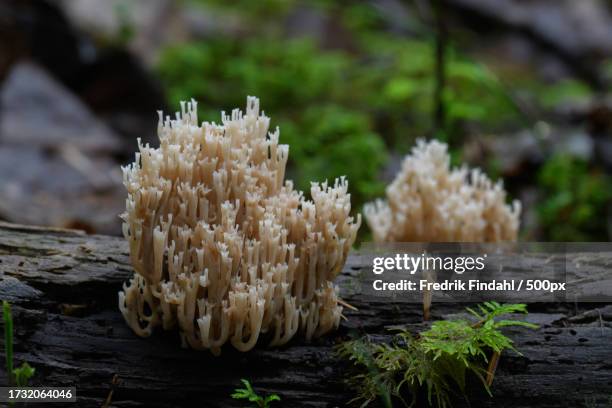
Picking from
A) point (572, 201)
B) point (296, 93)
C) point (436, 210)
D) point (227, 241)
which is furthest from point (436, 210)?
point (296, 93)

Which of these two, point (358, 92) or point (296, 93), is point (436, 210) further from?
point (358, 92)

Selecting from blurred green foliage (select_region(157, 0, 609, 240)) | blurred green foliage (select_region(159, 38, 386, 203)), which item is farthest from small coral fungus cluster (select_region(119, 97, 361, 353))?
blurred green foliage (select_region(159, 38, 386, 203))

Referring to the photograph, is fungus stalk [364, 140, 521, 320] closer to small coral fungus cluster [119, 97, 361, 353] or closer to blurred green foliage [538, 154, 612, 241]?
small coral fungus cluster [119, 97, 361, 353]

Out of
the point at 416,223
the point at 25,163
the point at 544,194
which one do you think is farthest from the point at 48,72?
the point at 544,194

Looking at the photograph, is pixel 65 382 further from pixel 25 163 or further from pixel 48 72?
pixel 48 72

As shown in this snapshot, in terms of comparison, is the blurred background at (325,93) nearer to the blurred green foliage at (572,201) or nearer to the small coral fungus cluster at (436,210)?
the blurred green foliage at (572,201)

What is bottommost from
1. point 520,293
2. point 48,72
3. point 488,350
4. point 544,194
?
point 488,350
